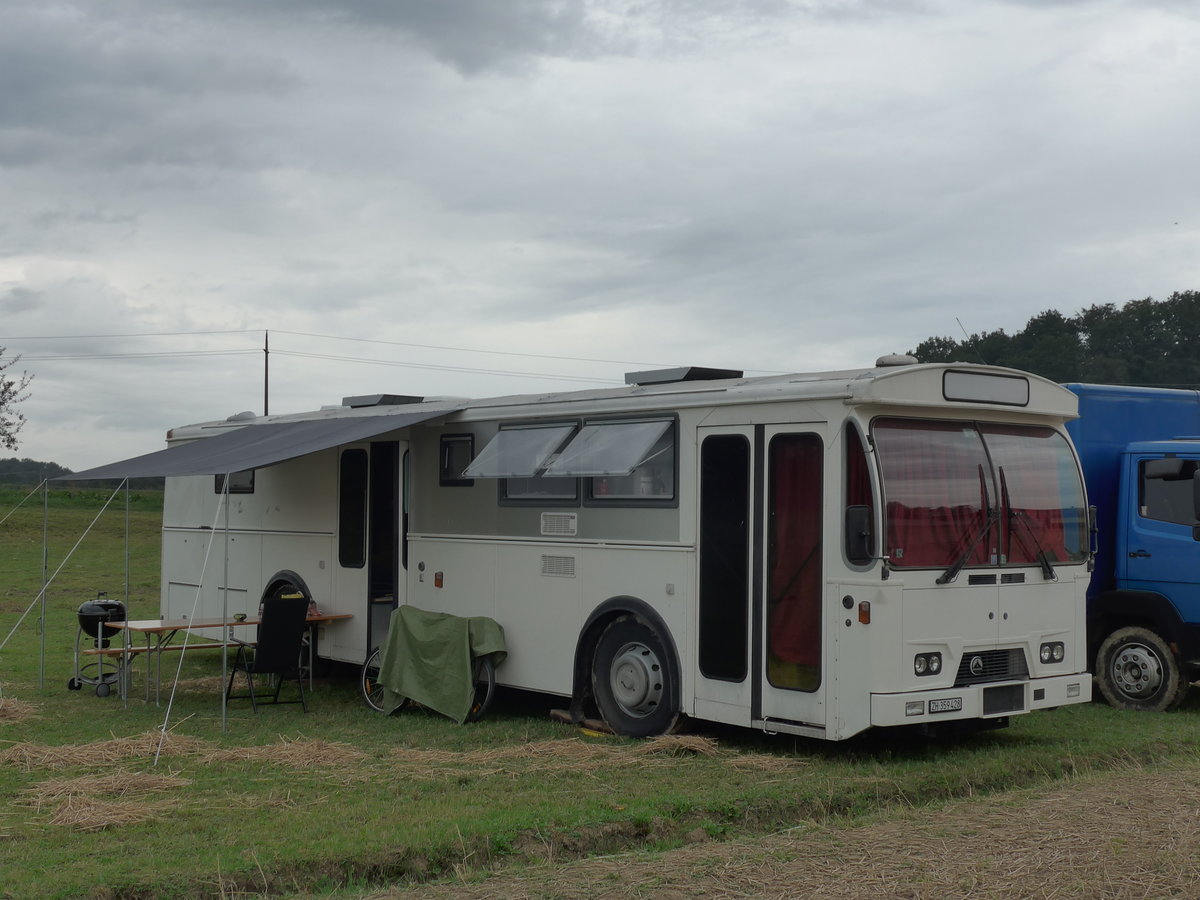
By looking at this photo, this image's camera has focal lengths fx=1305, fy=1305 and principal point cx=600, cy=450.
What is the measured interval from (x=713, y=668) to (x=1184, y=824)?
3228 millimetres

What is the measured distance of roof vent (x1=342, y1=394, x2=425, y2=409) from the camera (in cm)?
1295

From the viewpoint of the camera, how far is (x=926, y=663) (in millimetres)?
8320

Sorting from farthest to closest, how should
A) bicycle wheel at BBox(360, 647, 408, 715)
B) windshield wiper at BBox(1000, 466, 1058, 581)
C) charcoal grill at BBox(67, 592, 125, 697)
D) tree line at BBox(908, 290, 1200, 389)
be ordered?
tree line at BBox(908, 290, 1200, 389)
charcoal grill at BBox(67, 592, 125, 697)
bicycle wheel at BBox(360, 647, 408, 715)
windshield wiper at BBox(1000, 466, 1058, 581)

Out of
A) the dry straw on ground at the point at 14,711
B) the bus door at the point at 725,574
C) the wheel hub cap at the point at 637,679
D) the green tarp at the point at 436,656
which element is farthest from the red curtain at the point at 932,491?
the dry straw on ground at the point at 14,711

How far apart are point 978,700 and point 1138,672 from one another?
354 cm

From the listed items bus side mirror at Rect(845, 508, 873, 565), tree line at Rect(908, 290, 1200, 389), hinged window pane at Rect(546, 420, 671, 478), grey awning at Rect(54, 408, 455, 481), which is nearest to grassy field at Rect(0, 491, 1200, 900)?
bus side mirror at Rect(845, 508, 873, 565)

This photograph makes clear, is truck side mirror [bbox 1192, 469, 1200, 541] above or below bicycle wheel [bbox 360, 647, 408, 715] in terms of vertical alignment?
above

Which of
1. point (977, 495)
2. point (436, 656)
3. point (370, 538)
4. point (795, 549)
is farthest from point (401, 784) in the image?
point (370, 538)

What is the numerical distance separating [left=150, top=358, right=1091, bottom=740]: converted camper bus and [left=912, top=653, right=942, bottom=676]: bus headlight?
1 cm

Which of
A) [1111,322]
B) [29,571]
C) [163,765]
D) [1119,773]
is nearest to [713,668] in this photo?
[1119,773]

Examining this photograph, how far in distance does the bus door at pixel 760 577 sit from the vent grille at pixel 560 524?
1.41 metres

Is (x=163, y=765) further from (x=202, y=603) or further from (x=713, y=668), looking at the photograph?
(x=202, y=603)

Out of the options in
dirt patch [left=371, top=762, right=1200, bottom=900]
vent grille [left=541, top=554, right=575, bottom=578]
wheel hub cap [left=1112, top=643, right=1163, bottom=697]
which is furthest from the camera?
wheel hub cap [left=1112, top=643, right=1163, bottom=697]

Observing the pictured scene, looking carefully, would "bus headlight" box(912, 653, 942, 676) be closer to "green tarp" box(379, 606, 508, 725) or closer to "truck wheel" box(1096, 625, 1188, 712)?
"truck wheel" box(1096, 625, 1188, 712)
